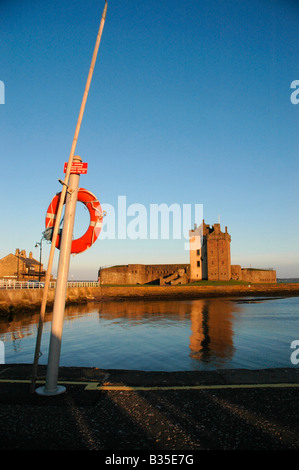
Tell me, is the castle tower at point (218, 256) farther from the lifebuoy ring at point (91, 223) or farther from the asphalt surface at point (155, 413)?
the lifebuoy ring at point (91, 223)

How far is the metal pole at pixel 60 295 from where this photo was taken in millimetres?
→ 4500

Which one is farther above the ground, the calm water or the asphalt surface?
the asphalt surface

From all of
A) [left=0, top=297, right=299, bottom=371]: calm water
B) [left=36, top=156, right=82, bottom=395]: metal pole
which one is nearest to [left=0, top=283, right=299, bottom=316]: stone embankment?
Answer: [left=0, top=297, right=299, bottom=371]: calm water

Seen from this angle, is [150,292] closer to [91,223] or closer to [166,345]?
[166,345]

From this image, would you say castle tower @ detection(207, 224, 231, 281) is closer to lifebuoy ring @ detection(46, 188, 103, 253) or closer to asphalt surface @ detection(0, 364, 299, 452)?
asphalt surface @ detection(0, 364, 299, 452)

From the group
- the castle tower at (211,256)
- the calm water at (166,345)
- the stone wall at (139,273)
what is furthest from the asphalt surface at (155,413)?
the castle tower at (211,256)

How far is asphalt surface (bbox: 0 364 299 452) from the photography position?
118 inches

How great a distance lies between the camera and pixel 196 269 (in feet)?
213

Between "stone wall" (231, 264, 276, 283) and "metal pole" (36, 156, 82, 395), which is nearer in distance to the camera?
"metal pole" (36, 156, 82, 395)

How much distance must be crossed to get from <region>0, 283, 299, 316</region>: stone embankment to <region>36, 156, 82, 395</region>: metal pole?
23842 millimetres

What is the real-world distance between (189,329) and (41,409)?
13712 mm
